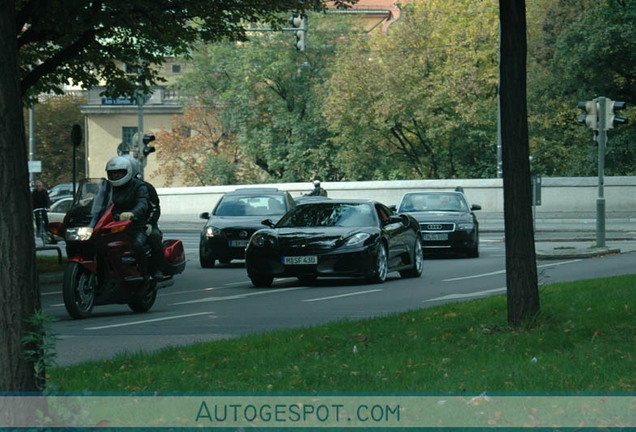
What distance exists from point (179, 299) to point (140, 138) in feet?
72.9

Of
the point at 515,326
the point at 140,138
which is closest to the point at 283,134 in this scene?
the point at 140,138

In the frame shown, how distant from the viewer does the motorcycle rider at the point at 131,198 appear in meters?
13.1

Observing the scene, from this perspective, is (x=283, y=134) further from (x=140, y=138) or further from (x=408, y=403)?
(x=408, y=403)

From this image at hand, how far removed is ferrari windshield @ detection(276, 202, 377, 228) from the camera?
17.8 m

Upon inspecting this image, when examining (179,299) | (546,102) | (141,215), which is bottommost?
(179,299)

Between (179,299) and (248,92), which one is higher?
(248,92)

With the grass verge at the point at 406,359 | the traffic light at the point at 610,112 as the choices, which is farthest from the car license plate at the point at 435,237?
the grass verge at the point at 406,359

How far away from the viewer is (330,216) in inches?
707

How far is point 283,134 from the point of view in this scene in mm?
63031

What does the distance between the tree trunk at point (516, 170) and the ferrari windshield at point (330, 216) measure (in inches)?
321

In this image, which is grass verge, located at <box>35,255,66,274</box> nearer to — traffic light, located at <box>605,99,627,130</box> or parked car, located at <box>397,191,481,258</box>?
parked car, located at <box>397,191,481,258</box>

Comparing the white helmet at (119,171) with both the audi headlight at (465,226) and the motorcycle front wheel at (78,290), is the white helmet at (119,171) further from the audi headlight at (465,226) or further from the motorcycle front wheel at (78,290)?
the audi headlight at (465,226)

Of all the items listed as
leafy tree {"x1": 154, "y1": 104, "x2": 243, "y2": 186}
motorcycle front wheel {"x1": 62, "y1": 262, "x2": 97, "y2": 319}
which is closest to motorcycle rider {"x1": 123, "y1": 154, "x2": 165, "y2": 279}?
motorcycle front wheel {"x1": 62, "y1": 262, "x2": 97, "y2": 319}

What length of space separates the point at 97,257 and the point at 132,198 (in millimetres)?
828
